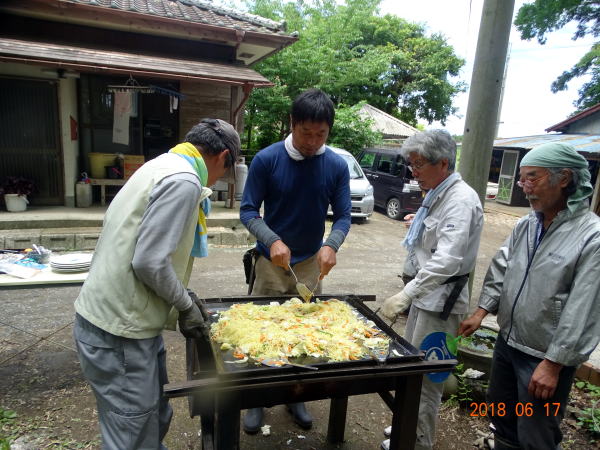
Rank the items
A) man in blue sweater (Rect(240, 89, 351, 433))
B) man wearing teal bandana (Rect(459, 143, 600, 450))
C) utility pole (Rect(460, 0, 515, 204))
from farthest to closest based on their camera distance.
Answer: utility pole (Rect(460, 0, 515, 204)) → man in blue sweater (Rect(240, 89, 351, 433)) → man wearing teal bandana (Rect(459, 143, 600, 450))

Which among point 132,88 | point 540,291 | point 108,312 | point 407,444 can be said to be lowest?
point 407,444

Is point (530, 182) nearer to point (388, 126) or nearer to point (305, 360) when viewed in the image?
point (305, 360)

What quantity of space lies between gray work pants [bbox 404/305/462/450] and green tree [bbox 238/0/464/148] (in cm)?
1283

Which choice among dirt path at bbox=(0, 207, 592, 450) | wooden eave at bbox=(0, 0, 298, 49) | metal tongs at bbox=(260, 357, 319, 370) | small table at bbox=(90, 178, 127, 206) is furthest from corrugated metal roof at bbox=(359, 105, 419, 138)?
metal tongs at bbox=(260, 357, 319, 370)

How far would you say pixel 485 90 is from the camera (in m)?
3.65

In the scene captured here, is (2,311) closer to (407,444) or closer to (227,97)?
(407,444)

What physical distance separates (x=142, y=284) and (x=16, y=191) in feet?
23.9

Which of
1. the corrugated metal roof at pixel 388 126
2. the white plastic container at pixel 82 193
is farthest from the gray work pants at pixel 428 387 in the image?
the corrugated metal roof at pixel 388 126

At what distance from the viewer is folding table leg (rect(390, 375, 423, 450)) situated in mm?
2033

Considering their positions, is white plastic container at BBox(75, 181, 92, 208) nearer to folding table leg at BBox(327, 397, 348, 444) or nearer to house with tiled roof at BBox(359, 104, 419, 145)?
folding table leg at BBox(327, 397, 348, 444)

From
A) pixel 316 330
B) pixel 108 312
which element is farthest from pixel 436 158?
pixel 108 312

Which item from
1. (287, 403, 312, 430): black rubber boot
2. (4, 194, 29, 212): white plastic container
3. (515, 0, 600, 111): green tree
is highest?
(515, 0, 600, 111): green tree

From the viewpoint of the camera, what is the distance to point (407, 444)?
211 centimetres

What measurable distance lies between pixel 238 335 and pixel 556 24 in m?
21.4
